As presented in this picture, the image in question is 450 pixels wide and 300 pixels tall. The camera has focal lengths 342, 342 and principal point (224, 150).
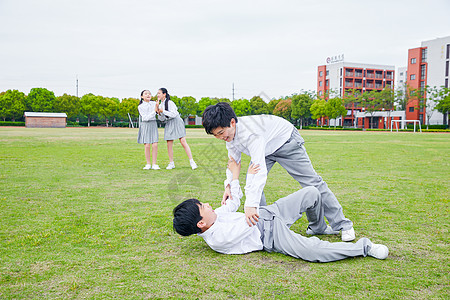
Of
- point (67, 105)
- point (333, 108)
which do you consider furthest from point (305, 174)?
point (67, 105)

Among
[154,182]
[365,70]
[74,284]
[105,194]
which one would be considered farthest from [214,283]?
[365,70]

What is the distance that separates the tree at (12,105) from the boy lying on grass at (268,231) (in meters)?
68.6

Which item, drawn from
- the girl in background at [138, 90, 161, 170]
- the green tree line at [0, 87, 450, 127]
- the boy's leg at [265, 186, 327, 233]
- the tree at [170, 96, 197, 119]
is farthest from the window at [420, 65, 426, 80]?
the boy's leg at [265, 186, 327, 233]

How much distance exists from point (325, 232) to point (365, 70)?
260ft

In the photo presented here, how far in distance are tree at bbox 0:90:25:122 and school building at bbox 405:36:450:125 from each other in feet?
223

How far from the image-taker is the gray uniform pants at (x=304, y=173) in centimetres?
309

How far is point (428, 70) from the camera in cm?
5806

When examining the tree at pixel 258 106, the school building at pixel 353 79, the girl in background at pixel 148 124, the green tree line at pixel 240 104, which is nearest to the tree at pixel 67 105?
the green tree line at pixel 240 104

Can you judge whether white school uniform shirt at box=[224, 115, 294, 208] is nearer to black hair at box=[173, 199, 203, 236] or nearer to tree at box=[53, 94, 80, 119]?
black hair at box=[173, 199, 203, 236]

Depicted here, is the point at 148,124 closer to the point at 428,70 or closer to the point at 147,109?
the point at 147,109

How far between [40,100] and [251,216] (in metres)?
71.9

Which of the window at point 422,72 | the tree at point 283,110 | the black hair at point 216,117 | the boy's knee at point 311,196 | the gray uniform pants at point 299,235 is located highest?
the window at point 422,72

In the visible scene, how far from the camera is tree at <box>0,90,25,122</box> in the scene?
196 ft

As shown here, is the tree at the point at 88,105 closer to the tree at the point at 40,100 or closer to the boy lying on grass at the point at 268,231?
the tree at the point at 40,100
